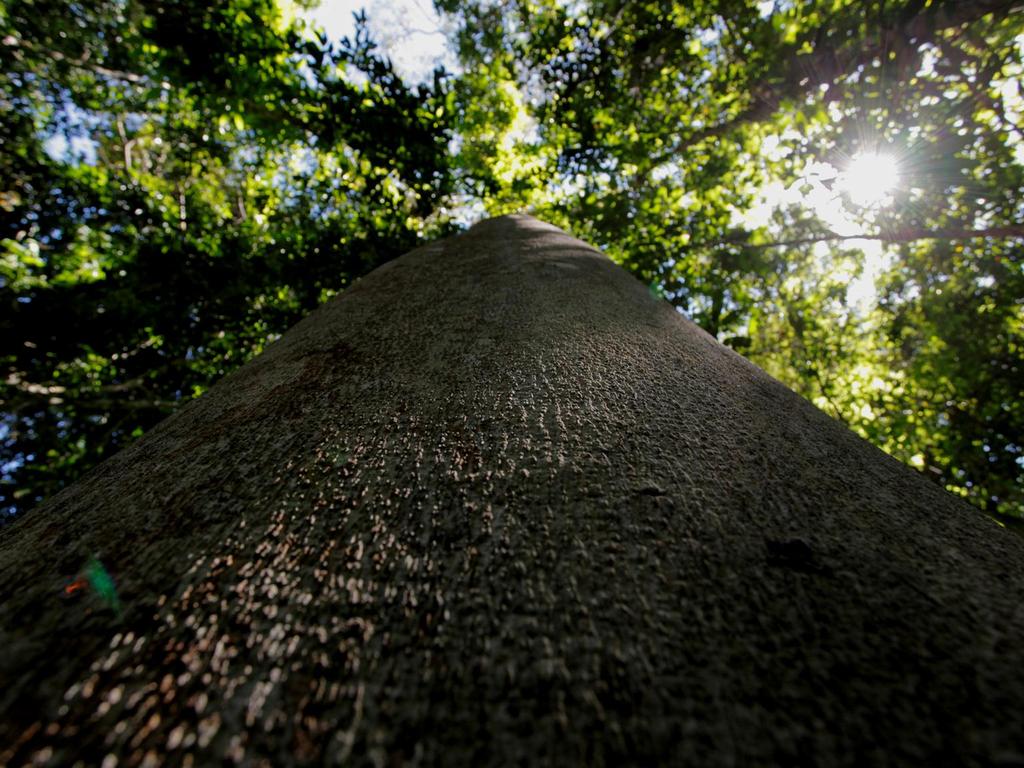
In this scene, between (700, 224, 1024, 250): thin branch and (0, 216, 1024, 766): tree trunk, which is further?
(700, 224, 1024, 250): thin branch

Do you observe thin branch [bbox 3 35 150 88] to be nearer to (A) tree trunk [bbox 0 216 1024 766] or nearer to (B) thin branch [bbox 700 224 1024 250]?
Result: (A) tree trunk [bbox 0 216 1024 766]

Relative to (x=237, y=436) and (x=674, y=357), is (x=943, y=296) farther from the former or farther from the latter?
(x=237, y=436)

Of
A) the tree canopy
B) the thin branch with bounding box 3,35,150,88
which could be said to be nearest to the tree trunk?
the tree canopy

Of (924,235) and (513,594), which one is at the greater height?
(924,235)

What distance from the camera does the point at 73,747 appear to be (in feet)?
1.46

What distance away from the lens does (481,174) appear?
22.7 feet

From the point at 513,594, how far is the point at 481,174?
7311mm

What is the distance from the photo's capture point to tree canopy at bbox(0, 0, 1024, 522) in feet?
15.0

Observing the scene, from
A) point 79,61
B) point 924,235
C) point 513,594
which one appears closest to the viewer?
point 513,594

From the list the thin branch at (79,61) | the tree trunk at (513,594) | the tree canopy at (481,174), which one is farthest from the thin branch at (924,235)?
the thin branch at (79,61)

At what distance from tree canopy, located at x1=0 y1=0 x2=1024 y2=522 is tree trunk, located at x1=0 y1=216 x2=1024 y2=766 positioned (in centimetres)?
482

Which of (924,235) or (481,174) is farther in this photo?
(481,174)

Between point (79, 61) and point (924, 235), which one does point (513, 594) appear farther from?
point (79, 61)

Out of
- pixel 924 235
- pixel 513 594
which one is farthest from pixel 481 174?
pixel 513 594
